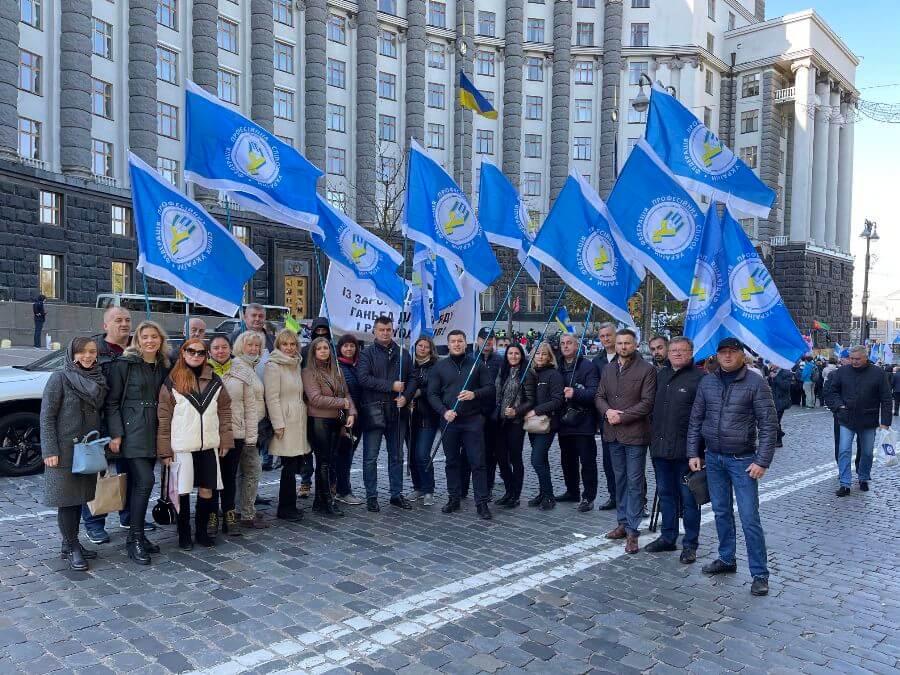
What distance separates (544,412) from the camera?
7.70 m

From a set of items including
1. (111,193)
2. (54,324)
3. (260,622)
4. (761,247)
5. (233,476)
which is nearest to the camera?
(260,622)

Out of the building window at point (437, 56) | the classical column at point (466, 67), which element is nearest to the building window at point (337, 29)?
the building window at point (437, 56)

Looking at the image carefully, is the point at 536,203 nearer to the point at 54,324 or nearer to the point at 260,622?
the point at 54,324

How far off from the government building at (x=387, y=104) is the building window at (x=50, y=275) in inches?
3.1

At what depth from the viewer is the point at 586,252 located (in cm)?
771

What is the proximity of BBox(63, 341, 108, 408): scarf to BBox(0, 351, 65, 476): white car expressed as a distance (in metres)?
3.30

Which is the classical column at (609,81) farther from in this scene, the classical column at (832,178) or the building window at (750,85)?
the classical column at (832,178)

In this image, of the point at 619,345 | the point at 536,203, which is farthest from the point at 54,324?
the point at 536,203

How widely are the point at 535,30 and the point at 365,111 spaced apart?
16.7 m

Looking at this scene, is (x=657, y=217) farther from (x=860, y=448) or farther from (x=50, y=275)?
(x=50, y=275)

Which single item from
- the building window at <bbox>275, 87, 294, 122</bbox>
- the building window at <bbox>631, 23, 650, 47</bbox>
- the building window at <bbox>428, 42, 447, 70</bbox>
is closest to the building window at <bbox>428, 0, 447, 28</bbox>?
the building window at <bbox>428, 42, 447, 70</bbox>

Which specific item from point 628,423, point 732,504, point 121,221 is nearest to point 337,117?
point 121,221

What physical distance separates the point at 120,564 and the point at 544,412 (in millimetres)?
4304

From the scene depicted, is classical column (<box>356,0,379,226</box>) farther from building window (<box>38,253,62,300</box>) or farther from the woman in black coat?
the woman in black coat
